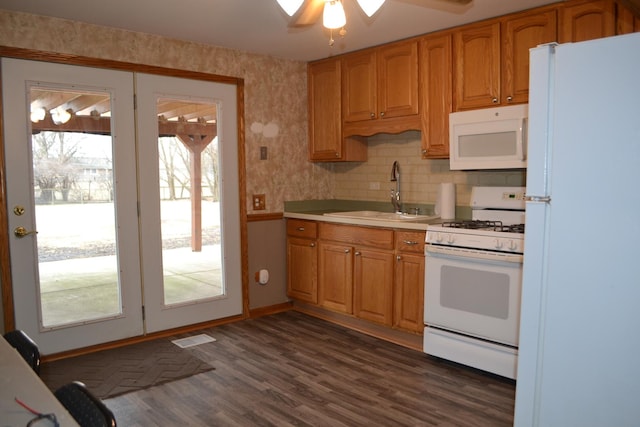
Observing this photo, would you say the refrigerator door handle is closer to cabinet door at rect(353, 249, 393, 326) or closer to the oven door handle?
the oven door handle

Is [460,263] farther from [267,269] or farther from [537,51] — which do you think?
[267,269]

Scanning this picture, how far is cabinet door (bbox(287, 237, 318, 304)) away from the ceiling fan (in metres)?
2.33

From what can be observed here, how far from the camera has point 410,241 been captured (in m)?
3.65

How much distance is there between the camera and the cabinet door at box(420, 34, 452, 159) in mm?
3721

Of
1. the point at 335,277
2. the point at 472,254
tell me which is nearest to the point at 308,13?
the point at 472,254

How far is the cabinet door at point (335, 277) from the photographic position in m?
4.17

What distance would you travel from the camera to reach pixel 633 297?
1.69 m

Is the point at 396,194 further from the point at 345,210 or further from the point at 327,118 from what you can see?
the point at 327,118

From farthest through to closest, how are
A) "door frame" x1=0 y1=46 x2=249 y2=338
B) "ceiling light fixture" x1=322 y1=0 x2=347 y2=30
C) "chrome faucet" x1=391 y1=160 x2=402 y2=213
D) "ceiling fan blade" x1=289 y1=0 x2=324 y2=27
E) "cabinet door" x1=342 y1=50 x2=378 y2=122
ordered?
1. "chrome faucet" x1=391 y1=160 x2=402 y2=213
2. "cabinet door" x1=342 y1=50 x2=378 y2=122
3. "door frame" x1=0 y1=46 x2=249 y2=338
4. "ceiling fan blade" x1=289 y1=0 x2=324 y2=27
5. "ceiling light fixture" x1=322 y1=0 x2=347 y2=30

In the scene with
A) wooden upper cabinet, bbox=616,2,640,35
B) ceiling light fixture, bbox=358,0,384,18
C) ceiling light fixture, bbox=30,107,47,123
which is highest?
wooden upper cabinet, bbox=616,2,640,35

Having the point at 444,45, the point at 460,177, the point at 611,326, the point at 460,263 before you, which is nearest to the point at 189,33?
the point at 444,45

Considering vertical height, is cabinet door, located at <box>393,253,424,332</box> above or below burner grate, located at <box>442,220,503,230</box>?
below

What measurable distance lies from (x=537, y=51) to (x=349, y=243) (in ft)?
8.22

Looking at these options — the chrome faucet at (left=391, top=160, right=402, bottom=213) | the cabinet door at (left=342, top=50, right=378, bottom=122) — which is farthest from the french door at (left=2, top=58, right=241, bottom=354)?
the chrome faucet at (left=391, top=160, right=402, bottom=213)
